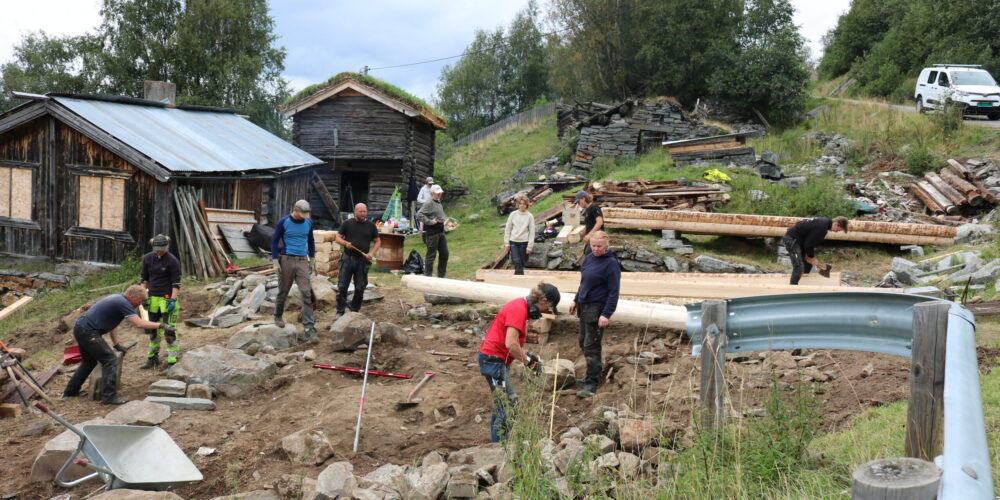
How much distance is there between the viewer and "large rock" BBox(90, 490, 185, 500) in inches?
215

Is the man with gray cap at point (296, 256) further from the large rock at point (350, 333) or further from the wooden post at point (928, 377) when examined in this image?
the wooden post at point (928, 377)

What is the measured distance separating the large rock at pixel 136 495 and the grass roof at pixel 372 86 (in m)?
18.9

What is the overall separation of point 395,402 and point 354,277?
3389 millimetres

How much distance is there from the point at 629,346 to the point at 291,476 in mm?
4744

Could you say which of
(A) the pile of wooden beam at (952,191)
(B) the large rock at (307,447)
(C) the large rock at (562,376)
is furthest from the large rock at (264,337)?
(A) the pile of wooden beam at (952,191)

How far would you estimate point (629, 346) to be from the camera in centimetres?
930

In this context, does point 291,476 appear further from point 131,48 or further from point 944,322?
point 131,48

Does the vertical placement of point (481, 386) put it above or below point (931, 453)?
below

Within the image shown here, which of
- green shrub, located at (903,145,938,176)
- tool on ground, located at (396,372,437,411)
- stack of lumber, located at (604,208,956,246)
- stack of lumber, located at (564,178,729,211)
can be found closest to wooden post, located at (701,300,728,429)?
tool on ground, located at (396,372,437,411)

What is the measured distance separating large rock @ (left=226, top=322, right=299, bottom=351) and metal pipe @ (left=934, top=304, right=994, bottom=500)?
857 cm

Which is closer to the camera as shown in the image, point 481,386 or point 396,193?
point 481,386

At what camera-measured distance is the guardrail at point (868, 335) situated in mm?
2779

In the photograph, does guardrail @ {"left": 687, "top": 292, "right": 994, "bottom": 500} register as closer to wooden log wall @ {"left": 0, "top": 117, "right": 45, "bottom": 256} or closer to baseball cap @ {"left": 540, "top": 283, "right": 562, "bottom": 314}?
baseball cap @ {"left": 540, "top": 283, "right": 562, "bottom": 314}

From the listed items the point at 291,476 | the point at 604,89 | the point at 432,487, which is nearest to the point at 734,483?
the point at 432,487
